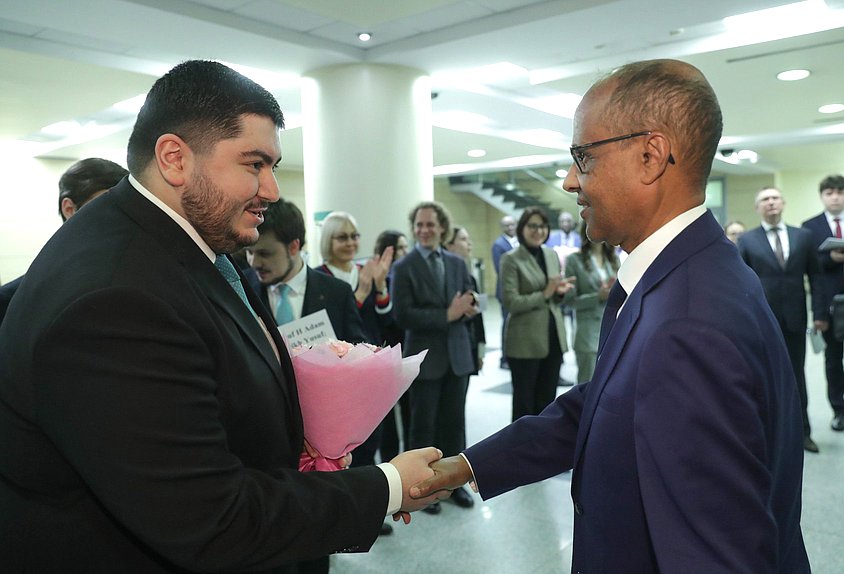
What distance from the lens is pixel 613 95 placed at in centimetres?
117

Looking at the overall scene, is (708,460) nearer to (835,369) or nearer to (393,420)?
(393,420)

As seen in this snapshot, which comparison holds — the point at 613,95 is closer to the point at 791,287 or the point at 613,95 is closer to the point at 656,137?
the point at 656,137

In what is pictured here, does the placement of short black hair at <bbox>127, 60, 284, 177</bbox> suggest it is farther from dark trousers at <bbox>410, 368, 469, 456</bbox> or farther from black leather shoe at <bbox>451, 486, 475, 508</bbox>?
black leather shoe at <bbox>451, 486, 475, 508</bbox>

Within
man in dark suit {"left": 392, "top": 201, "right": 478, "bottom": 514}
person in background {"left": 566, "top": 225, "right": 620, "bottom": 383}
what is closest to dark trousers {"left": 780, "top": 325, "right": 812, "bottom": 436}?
person in background {"left": 566, "top": 225, "right": 620, "bottom": 383}

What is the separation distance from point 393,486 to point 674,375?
571 millimetres

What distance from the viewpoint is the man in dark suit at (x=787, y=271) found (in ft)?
14.2

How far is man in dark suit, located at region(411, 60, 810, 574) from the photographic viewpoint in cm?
91

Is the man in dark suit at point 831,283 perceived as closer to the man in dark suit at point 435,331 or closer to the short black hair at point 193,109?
the man in dark suit at point 435,331

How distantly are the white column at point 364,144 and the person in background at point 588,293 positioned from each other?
1.77m

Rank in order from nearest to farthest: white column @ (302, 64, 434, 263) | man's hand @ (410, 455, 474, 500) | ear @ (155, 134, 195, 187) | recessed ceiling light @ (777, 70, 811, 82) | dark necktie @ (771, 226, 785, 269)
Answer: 1. ear @ (155, 134, 195, 187)
2. man's hand @ (410, 455, 474, 500)
3. dark necktie @ (771, 226, 785, 269)
4. white column @ (302, 64, 434, 263)
5. recessed ceiling light @ (777, 70, 811, 82)

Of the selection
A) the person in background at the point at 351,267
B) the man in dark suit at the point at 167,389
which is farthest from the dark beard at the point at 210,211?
the person in background at the point at 351,267

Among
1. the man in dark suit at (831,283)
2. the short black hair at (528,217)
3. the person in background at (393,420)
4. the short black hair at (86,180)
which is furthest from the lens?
the man in dark suit at (831,283)

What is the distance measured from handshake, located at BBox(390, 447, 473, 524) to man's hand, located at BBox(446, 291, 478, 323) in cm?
199

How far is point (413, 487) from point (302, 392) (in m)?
0.30
